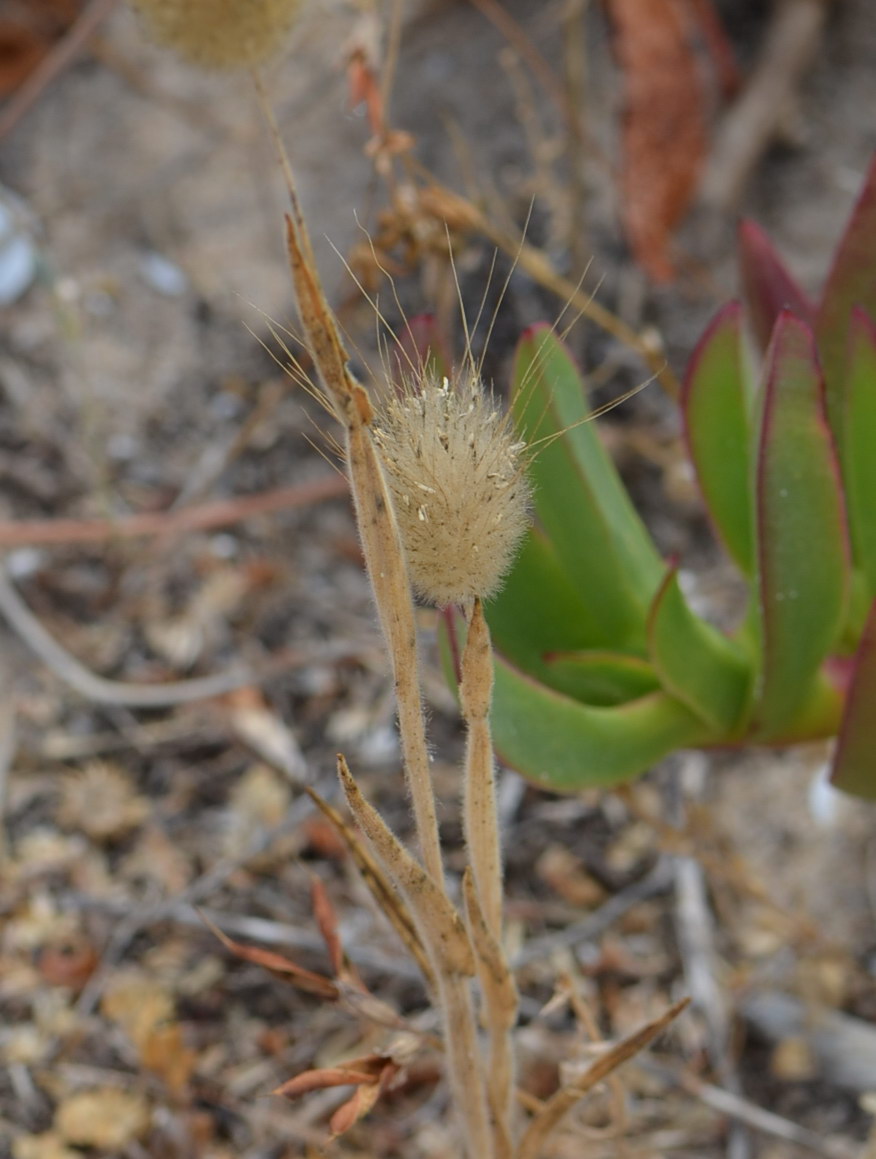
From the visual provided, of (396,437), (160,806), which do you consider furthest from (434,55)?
(396,437)

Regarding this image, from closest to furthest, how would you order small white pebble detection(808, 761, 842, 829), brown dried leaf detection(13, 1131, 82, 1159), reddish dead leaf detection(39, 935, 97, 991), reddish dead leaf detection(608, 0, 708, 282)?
brown dried leaf detection(13, 1131, 82, 1159) → reddish dead leaf detection(39, 935, 97, 991) → small white pebble detection(808, 761, 842, 829) → reddish dead leaf detection(608, 0, 708, 282)

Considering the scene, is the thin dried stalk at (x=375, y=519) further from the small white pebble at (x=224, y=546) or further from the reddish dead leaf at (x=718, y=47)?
the reddish dead leaf at (x=718, y=47)

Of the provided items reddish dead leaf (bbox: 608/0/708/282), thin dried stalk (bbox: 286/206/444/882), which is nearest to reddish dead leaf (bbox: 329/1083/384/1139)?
thin dried stalk (bbox: 286/206/444/882)

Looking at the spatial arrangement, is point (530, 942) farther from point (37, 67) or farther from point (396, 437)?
point (37, 67)

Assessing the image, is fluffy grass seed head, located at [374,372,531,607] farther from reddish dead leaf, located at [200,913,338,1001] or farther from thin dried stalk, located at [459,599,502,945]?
reddish dead leaf, located at [200,913,338,1001]

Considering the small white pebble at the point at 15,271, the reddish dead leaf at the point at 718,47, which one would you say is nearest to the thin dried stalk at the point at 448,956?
the small white pebble at the point at 15,271

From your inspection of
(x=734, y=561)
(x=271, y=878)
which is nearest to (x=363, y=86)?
(x=734, y=561)
